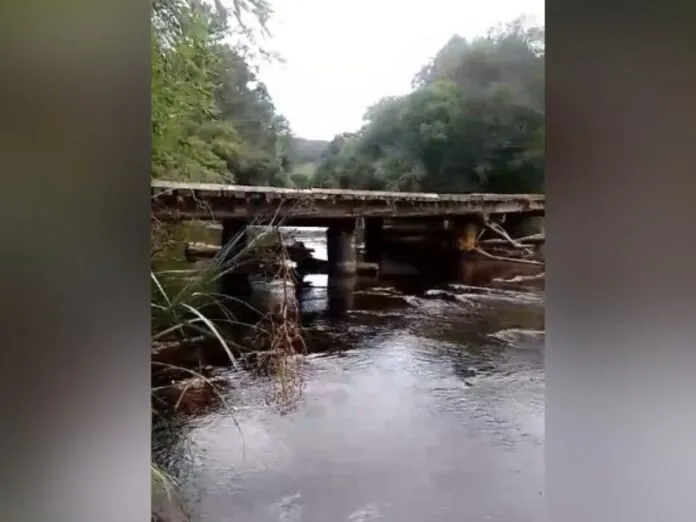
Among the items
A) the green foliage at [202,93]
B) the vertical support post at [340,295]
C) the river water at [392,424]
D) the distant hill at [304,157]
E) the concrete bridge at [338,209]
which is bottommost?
the river water at [392,424]

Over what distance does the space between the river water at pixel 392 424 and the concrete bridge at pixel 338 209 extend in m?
0.07

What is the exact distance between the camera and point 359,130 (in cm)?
150

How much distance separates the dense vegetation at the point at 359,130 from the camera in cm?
144

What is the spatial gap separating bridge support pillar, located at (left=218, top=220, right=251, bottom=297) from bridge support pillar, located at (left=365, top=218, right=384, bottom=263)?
293mm

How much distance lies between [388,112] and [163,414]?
872 millimetres

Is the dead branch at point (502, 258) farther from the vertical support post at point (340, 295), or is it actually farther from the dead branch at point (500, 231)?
the vertical support post at point (340, 295)

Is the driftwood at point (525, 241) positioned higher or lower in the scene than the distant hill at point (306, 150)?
lower

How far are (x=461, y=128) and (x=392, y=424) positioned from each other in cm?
73

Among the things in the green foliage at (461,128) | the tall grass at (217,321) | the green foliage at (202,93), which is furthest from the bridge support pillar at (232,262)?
the green foliage at (461,128)

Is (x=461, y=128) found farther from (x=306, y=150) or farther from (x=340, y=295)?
(x=340, y=295)
